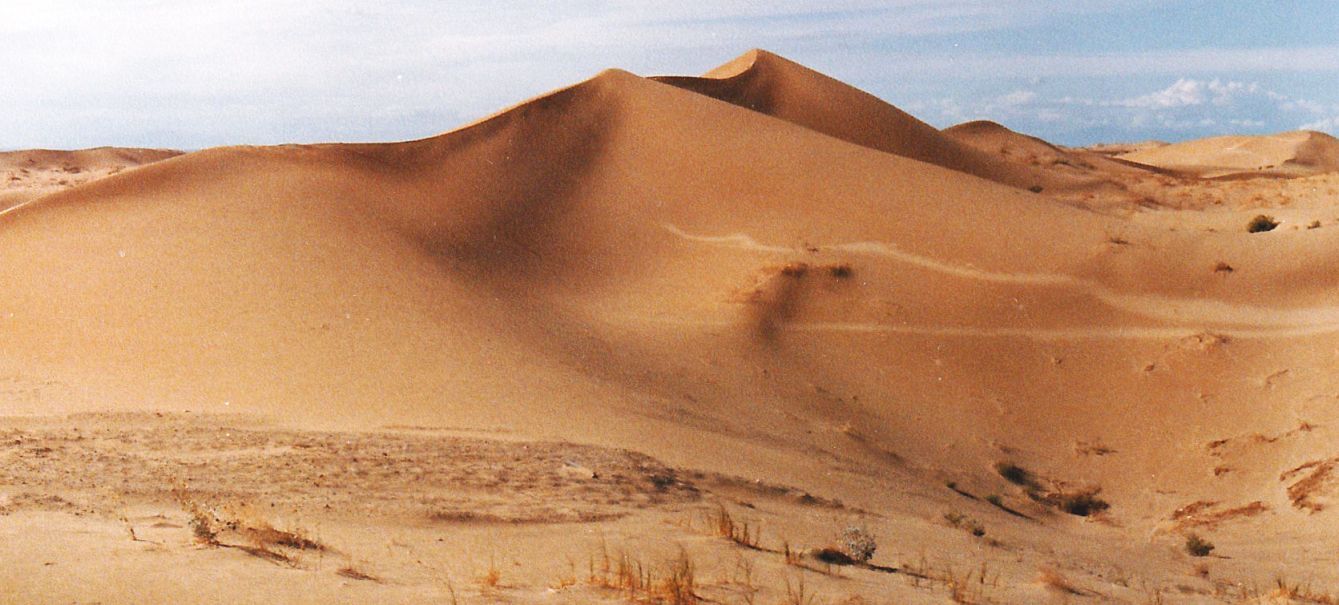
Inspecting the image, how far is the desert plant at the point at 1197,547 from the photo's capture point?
8.77 metres

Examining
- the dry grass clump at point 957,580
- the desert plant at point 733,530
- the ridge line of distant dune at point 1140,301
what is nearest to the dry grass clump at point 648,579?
the desert plant at point 733,530

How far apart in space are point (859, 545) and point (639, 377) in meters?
5.92

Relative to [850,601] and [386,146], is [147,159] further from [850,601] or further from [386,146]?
[850,601]

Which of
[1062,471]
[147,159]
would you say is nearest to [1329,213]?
[1062,471]

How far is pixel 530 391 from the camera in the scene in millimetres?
10789

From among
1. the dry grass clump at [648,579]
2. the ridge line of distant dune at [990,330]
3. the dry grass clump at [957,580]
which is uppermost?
the ridge line of distant dune at [990,330]

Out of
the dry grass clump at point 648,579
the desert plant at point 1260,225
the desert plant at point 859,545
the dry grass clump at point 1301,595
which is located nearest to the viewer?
the dry grass clump at point 648,579

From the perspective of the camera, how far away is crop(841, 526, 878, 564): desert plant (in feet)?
21.0

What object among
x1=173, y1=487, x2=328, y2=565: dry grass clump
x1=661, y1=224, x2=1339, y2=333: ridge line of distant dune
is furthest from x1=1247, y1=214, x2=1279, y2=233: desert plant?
x1=173, y1=487, x2=328, y2=565: dry grass clump

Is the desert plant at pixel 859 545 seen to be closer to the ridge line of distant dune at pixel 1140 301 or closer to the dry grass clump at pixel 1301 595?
the dry grass clump at pixel 1301 595

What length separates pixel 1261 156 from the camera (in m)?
47.0

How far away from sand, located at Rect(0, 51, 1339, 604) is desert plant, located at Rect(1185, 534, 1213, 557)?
94 mm

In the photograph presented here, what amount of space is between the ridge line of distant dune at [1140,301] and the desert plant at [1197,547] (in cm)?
595

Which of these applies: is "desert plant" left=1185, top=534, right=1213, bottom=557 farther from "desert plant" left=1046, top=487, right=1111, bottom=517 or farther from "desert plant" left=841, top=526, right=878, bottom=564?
"desert plant" left=841, top=526, right=878, bottom=564
